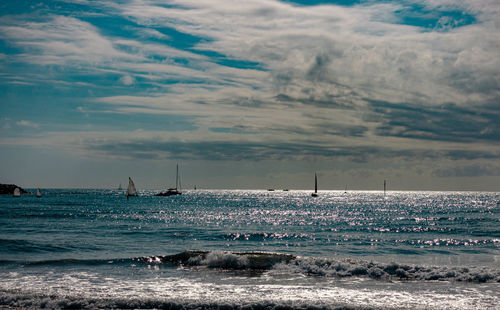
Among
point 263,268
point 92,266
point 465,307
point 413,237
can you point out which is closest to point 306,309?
point 465,307

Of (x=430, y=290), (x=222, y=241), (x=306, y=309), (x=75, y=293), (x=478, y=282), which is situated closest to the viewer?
(x=306, y=309)

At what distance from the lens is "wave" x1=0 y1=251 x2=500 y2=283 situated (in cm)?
2456

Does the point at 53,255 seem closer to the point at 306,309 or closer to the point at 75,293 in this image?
the point at 75,293

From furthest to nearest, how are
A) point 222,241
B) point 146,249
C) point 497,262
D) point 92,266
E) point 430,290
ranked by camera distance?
point 222,241
point 146,249
point 497,262
point 92,266
point 430,290

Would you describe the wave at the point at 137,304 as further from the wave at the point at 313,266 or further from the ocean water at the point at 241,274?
the wave at the point at 313,266

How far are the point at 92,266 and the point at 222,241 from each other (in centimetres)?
1698

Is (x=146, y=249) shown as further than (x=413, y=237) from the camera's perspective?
No

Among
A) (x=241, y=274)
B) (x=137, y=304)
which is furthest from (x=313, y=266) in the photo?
(x=137, y=304)

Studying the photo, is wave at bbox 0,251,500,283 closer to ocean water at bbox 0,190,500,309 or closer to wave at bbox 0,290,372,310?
ocean water at bbox 0,190,500,309

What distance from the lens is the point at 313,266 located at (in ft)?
88.0

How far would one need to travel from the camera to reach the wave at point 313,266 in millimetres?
24562

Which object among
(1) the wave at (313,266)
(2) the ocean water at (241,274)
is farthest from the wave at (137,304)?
(1) the wave at (313,266)

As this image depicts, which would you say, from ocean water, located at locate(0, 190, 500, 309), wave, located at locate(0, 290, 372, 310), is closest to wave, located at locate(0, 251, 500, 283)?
ocean water, located at locate(0, 190, 500, 309)

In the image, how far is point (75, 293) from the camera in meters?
20.0
